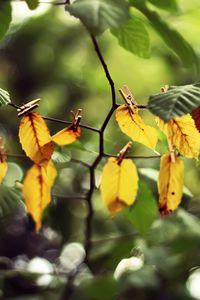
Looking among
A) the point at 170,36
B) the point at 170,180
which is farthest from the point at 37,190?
the point at 170,36

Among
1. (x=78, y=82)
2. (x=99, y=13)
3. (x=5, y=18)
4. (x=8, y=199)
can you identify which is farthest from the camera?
(x=78, y=82)

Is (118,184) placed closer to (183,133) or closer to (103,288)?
(183,133)

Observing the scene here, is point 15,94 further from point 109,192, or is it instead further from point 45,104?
point 109,192

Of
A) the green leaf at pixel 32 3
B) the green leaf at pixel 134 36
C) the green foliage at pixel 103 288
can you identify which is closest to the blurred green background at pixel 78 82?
the green foliage at pixel 103 288

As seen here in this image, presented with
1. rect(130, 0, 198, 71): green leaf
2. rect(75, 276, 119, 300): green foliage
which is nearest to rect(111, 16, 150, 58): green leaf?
rect(130, 0, 198, 71): green leaf

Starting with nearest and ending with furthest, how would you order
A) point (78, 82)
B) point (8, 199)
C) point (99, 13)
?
point (99, 13) < point (8, 199) < point (78, 82)

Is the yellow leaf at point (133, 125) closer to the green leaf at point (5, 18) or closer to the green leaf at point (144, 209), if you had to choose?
the green leaf at point (5, 18)
